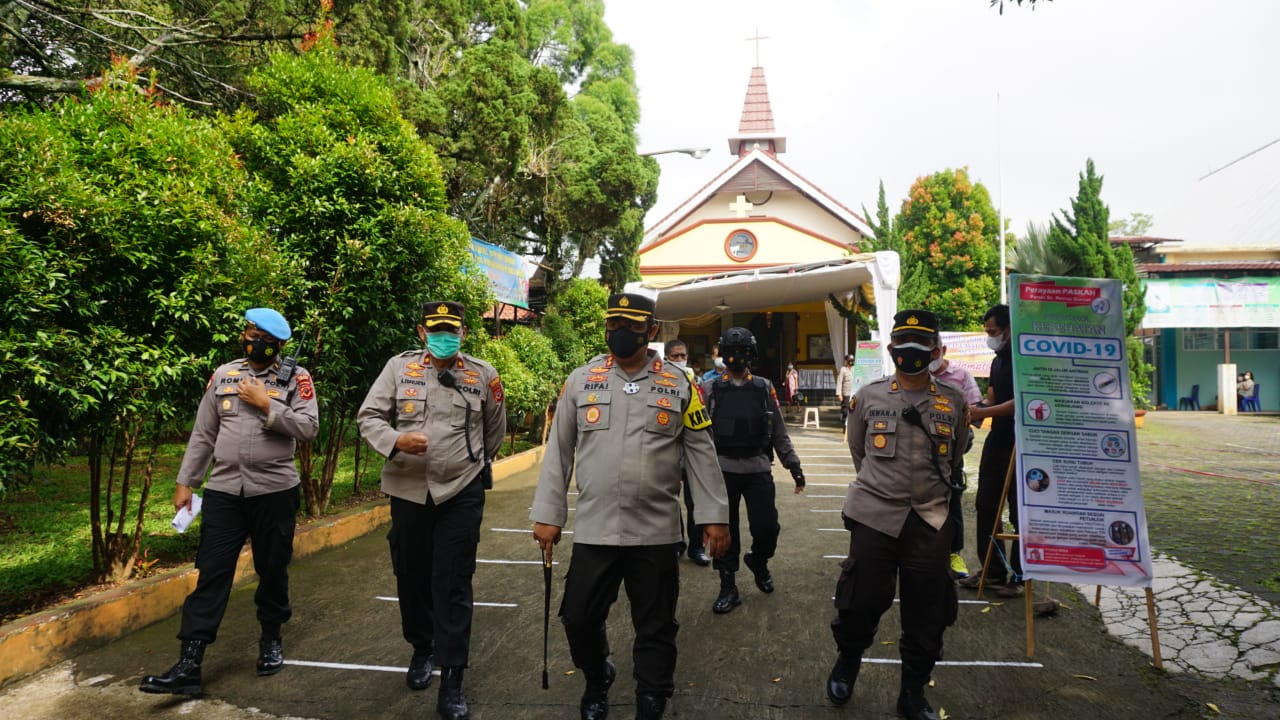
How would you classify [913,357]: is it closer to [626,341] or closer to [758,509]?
[626,341]

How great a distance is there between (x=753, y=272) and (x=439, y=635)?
1389 centimetres

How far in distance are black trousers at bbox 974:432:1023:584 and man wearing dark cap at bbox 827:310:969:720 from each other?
1.66 metres

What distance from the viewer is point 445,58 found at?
13242 mm

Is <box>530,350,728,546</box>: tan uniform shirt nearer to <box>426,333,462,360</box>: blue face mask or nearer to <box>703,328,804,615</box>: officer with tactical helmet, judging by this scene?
<box>426,333,462,360</box>: blue face mask

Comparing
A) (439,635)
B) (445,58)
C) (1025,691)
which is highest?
(445,58)

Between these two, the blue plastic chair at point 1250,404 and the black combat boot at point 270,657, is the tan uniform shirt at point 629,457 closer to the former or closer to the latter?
the black combat boot at point 270,657

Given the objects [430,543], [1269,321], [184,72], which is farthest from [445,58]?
[1269,321]

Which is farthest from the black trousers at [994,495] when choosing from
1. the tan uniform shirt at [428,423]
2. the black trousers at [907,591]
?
the tan uniform shirt at [428,423]

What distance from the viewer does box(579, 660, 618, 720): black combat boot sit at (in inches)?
131

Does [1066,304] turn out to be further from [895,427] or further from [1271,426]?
[1271,426]

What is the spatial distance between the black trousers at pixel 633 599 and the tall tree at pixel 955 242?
2336cm

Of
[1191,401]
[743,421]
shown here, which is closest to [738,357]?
[743,421]

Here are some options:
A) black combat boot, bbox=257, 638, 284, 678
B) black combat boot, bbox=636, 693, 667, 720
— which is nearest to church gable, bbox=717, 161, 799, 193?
black combat boot, bbox=257, 638, 284, 678

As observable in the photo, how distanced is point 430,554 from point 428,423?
66cm
